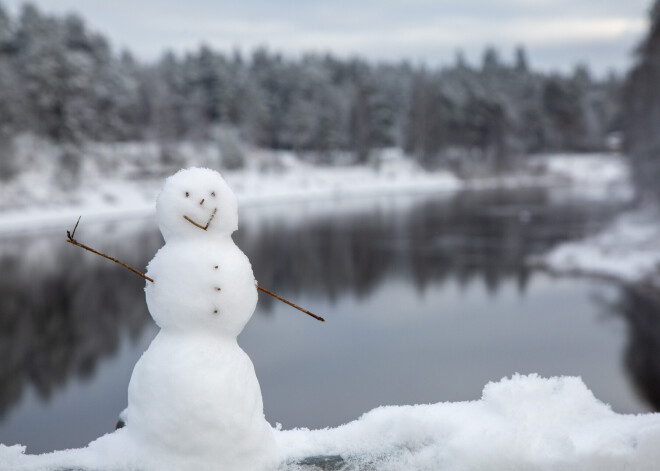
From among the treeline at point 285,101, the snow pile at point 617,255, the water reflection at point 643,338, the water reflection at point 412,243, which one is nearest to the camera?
the water reflection at point 643,338

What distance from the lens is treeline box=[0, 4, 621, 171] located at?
3975 centimetres

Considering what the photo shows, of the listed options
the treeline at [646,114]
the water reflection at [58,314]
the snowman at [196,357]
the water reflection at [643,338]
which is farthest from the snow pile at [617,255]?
the snowman at [196,357]

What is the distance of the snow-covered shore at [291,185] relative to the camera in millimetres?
35750

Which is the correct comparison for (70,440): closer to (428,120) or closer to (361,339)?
(361,339)

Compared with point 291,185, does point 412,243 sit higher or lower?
lower

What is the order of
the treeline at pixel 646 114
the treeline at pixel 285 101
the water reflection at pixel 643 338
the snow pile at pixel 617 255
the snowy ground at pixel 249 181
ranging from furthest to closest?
the treeline at pixel 285 101, the snowy ground at pixel 249 181, the treeline at pixel 646 114, the snow pile at pixel 617 255, the water reflection at pixel 643 338

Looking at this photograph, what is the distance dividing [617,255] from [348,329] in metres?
11.1

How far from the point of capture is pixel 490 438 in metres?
3.44

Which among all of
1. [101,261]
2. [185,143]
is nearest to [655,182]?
[101,261]

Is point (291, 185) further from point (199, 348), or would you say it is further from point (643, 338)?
point (199, 348)

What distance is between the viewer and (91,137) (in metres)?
42.2

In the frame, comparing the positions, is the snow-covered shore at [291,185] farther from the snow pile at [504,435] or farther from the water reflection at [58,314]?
the snow pile at [504,435]

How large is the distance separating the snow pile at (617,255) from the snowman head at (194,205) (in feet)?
58.1

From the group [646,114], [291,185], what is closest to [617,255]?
[646,114]
